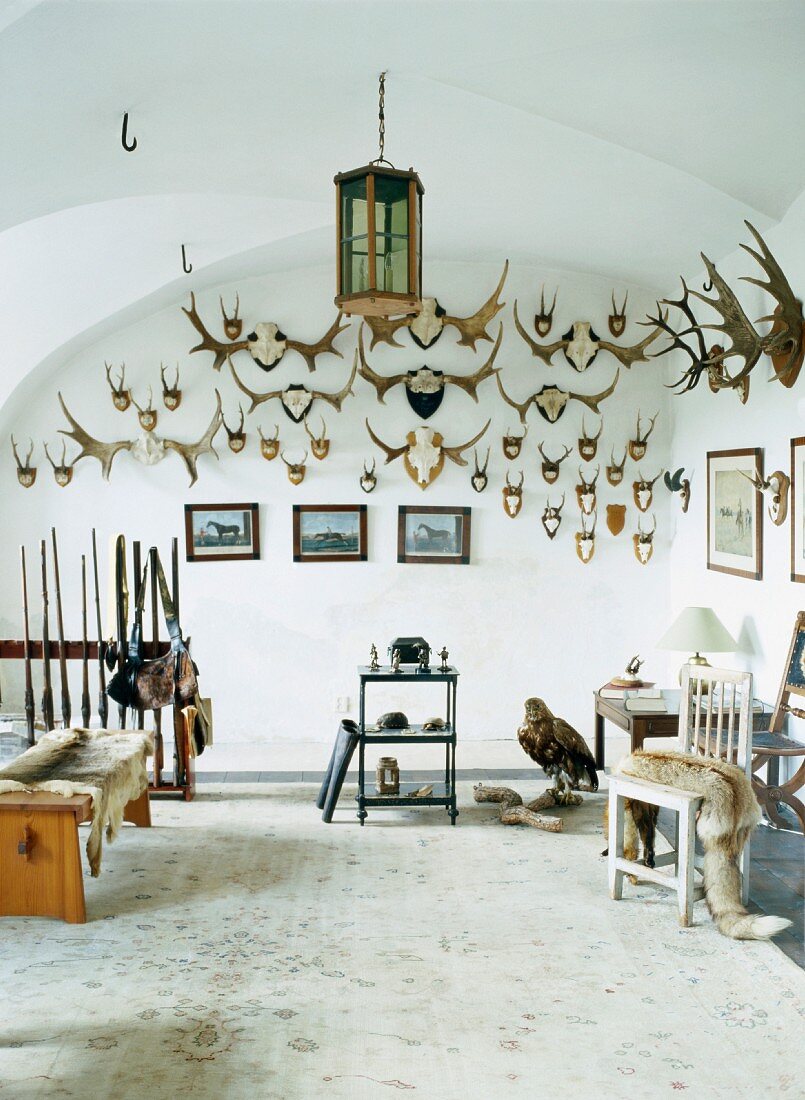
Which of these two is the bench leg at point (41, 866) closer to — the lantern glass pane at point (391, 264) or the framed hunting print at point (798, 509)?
the lantern glass pane at point (391, 264)

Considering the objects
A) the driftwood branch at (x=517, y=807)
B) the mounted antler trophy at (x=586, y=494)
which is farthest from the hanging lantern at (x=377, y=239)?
the mounted antler trophy at (x=586, y=494)

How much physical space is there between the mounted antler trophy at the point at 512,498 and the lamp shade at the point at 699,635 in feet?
6.22

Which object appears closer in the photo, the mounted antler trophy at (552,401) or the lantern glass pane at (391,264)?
the lantern glass pane at (391,264)

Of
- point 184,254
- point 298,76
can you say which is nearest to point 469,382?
point 184,254

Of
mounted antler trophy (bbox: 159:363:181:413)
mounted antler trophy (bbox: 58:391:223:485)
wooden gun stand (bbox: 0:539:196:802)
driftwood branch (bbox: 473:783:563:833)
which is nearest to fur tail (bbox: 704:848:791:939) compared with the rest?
driftwood branch (bbox: 473:783:563:833)

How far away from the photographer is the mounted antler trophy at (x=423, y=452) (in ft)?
24.7

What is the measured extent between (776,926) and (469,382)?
179 inches

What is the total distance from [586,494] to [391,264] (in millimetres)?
3826

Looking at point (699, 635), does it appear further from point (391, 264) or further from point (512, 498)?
point (391, 264)

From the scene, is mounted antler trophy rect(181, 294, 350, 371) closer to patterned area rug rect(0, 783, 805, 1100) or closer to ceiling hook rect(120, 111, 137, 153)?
ceiling hook rect(120, 111, 137, 153)

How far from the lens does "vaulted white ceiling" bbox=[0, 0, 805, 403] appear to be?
146 inches

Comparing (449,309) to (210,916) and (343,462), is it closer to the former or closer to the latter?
(343,462)

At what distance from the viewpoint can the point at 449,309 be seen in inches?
300

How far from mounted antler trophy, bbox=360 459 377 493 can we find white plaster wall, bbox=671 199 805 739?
2.29 m
